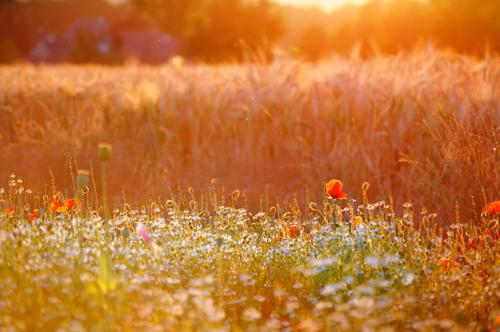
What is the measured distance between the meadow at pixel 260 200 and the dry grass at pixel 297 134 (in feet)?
0.07

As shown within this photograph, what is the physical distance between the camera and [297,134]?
6.38 meters

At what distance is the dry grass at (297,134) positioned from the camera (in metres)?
5.44

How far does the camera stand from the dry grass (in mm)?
5439

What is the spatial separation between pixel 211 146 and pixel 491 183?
9.33 ft

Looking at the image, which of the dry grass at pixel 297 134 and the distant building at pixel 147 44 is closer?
the dry grass at pixel 297 134

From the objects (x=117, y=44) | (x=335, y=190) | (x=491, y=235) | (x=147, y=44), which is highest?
(x=335, y=190)

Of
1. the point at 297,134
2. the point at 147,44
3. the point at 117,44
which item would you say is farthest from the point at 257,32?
the point at 297,134

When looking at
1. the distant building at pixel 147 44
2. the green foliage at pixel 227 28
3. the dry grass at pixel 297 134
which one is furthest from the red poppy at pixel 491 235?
the distant building at pixel 147 44

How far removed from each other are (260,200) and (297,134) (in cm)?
158

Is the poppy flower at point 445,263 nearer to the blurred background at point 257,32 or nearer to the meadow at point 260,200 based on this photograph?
the meadow at point 260,200

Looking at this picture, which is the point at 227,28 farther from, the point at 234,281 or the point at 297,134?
the point at 234,281

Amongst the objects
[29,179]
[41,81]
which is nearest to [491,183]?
[29,179]

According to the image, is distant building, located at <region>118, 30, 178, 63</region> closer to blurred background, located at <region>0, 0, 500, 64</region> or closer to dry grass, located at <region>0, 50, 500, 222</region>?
blurred background, located at <region>0, 0, 500, 64</region>

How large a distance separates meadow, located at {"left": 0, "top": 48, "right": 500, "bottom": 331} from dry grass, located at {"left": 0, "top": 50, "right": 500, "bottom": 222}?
0.02m
